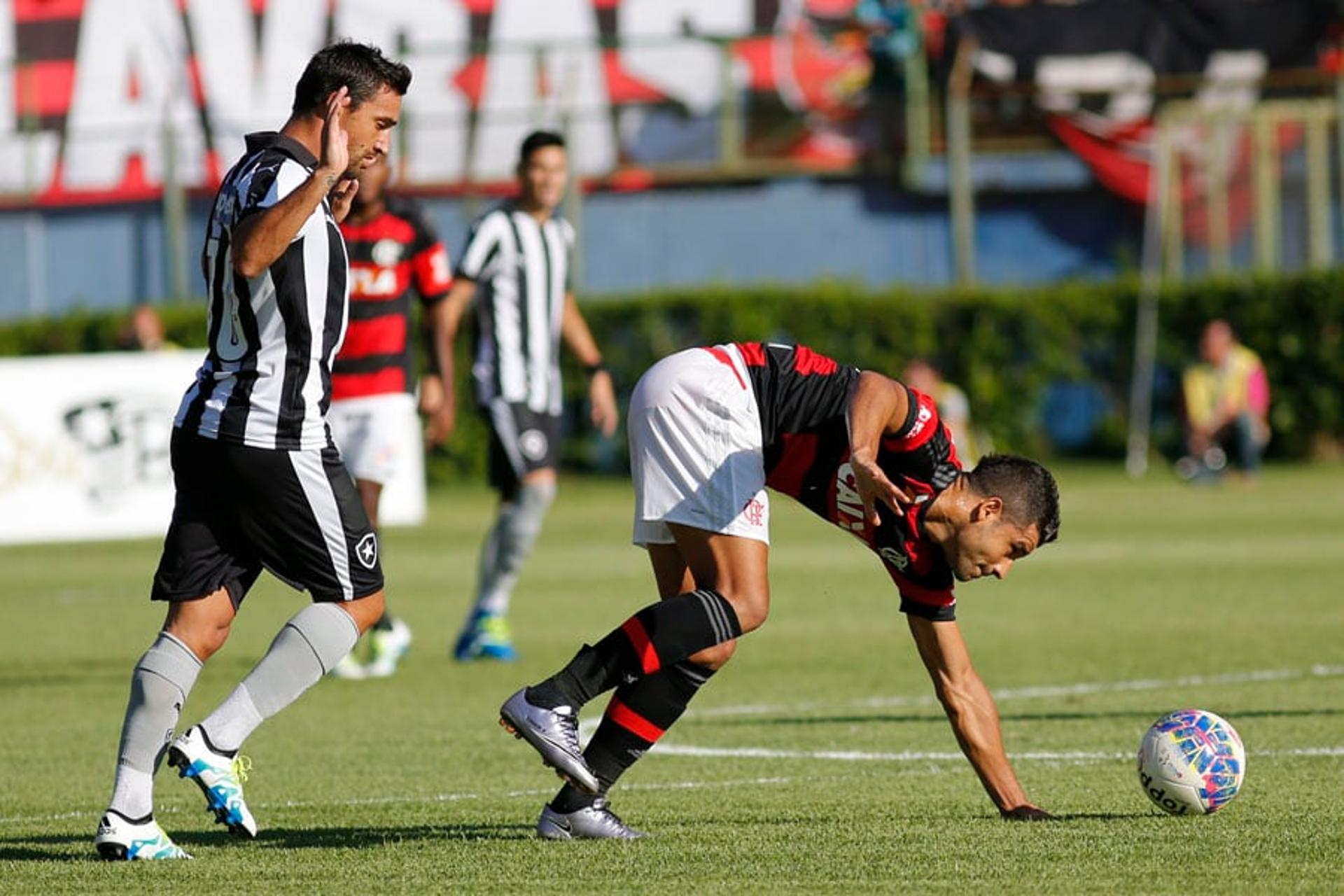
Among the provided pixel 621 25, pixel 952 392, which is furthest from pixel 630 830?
pixel 621 25

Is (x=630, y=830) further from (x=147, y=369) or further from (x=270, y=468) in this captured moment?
(x=147, y=369)

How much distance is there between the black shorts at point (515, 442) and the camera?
1207cm

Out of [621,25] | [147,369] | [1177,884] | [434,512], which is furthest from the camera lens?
[621,25]

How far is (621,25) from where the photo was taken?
35125 millimetres

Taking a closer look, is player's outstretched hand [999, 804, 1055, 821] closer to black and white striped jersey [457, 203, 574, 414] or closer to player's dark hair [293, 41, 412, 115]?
player's dark hair [293, 41, 412, 115]

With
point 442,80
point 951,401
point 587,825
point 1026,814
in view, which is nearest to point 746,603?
point 587,825

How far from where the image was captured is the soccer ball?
21.9 feet

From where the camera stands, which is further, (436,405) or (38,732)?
(436,405)

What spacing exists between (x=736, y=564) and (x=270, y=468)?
1294 mm

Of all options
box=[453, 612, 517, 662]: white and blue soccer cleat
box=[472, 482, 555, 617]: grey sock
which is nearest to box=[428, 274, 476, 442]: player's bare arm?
box=[472, 482, 555, 617]: grey sock

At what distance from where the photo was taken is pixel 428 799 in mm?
7527

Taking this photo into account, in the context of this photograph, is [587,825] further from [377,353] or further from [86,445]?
[86,445]

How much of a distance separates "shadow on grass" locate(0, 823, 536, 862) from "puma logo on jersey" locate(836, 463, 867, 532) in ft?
4.14

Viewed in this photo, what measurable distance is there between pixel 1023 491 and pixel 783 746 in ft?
8.52
